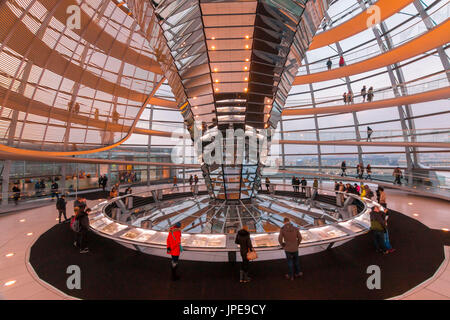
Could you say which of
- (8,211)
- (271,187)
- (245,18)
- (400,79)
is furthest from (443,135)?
(8,211)

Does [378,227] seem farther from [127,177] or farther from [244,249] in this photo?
[127,177]

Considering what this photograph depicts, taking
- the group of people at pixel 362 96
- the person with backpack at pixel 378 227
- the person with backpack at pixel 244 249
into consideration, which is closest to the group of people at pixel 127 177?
the person with backpack at pixel 244 249

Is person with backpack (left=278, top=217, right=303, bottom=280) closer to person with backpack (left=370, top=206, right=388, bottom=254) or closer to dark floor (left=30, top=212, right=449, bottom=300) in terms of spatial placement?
dark floor (left=30, top=212, right=449, bottom=300)

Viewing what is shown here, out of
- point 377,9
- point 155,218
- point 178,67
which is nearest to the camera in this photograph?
point 178,67

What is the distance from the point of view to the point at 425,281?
4660 millimetres

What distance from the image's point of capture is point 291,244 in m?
4.93

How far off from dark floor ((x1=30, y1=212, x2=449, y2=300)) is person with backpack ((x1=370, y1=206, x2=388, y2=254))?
0.90 feet

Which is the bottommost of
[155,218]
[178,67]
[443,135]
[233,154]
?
[155,218]

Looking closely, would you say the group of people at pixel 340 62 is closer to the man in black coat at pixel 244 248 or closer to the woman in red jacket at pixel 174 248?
the man in black coat at pixel 244 248

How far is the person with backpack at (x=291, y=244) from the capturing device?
16.2 feet

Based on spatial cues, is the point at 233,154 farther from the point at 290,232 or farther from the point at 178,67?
the point at 290,232

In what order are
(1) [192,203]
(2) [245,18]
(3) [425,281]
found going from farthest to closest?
(1) [192,203] → (2) [245,18] → (3) [425,281]

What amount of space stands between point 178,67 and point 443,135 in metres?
18.2

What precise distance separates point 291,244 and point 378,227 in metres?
3.21
